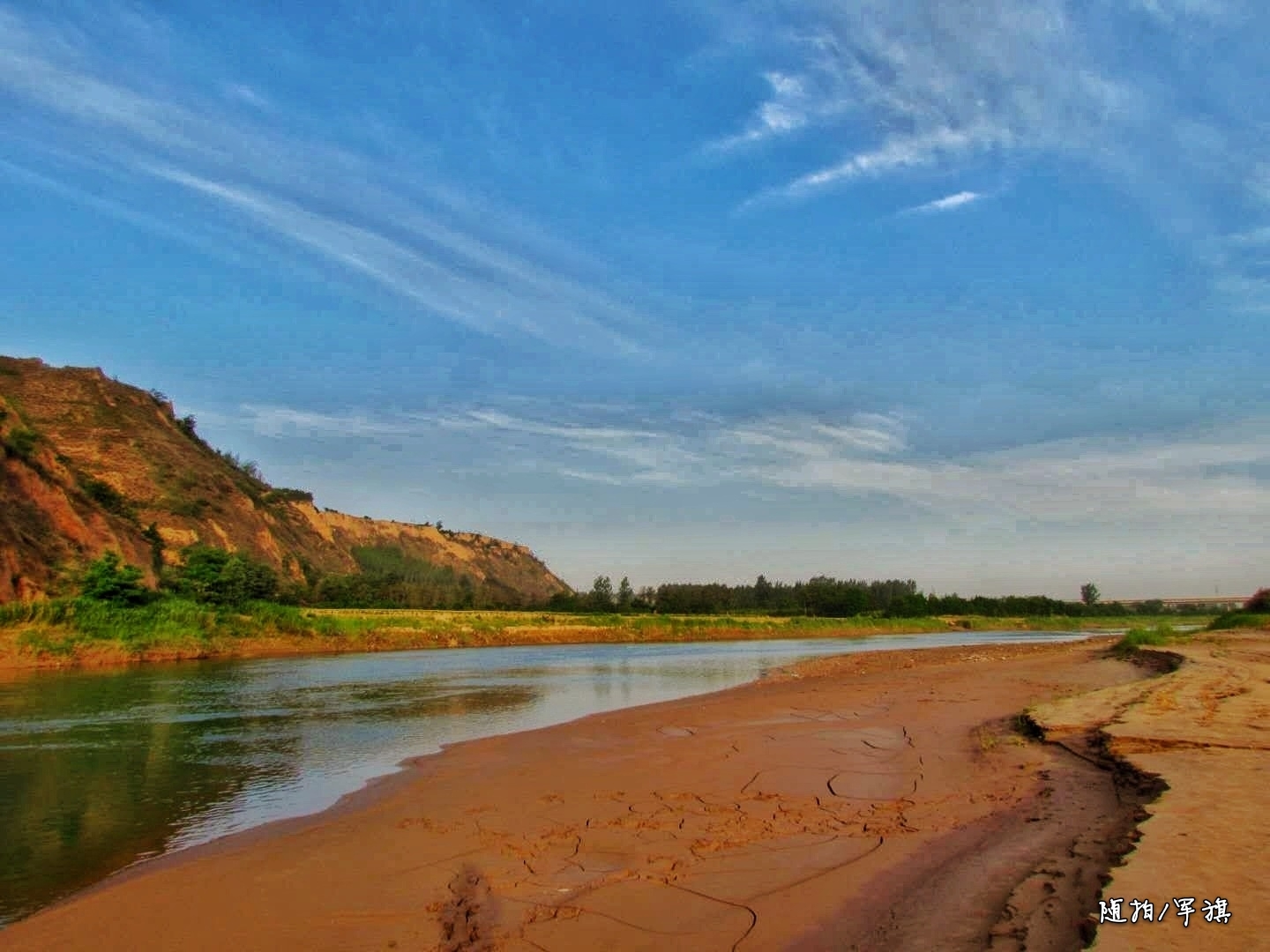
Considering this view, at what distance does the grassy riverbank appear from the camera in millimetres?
29500

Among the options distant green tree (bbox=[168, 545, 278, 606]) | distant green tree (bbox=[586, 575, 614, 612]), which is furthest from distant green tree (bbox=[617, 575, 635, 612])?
distant green tree (bbox=[168, 545, 278, 606])

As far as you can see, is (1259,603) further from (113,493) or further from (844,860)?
(113,493)

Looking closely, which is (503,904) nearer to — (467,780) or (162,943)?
(162,943)

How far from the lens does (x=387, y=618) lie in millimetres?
51469

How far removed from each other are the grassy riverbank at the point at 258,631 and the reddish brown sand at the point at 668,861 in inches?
1072

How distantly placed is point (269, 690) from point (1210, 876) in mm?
23254

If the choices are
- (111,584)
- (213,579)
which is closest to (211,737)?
(111,584)

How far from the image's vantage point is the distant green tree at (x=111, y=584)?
34688 millimetres

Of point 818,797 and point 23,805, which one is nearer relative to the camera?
point 818,797

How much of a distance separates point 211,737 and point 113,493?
63.5 meters

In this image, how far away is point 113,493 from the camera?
65.1 metres

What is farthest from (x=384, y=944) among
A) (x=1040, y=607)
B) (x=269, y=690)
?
(x=1040, y=607)

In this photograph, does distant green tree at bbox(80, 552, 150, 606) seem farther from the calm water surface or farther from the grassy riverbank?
the calm water surface

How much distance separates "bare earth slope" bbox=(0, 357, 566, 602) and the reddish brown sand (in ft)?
122
